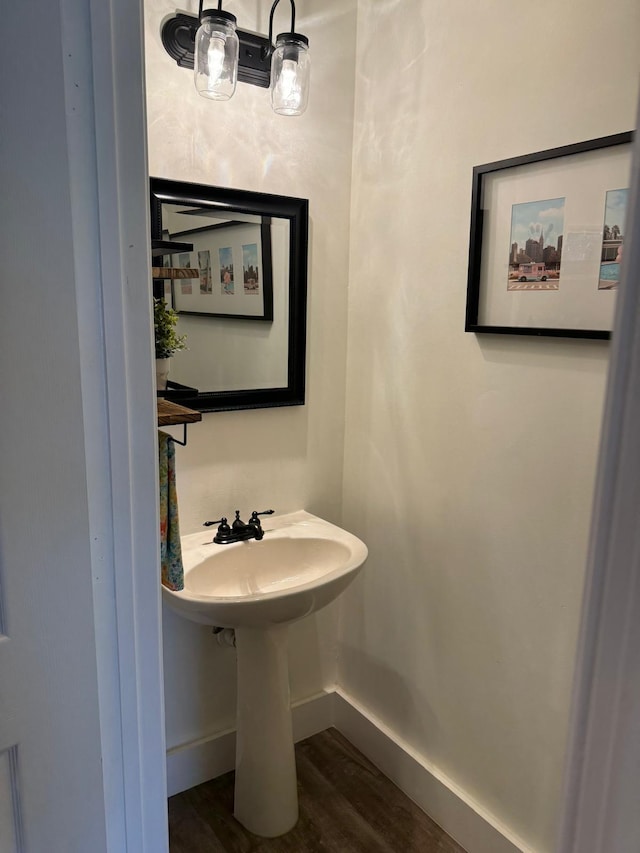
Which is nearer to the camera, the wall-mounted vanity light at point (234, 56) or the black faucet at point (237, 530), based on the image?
the wall-mounted vanity light at point (234, 56)

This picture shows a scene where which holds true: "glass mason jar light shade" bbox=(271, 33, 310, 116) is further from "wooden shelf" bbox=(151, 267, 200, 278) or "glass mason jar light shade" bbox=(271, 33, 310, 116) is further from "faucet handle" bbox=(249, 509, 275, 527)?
"faucet handle" bbox=(249, 509, 275, 527)

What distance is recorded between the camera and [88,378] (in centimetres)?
89

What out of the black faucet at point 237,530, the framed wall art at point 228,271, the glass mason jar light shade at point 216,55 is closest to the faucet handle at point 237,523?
the black faucet at point 237,530

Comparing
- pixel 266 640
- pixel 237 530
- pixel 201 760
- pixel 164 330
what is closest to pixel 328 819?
pixel 201 760

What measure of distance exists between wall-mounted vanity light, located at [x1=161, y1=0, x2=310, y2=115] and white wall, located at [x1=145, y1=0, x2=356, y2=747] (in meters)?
0.03

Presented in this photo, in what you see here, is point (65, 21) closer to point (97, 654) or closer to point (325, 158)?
point (97, 654)

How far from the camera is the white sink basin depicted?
1.50m

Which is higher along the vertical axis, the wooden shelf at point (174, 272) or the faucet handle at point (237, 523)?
the wooden shelf at point (174, 272)

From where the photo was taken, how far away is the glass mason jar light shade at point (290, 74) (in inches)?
62.9

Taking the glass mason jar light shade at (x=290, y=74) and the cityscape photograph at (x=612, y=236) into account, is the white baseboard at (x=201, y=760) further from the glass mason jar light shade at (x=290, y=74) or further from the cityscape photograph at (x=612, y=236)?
the glass mason jar light shade at (x=290, y=74)

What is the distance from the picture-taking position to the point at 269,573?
186 centimetres

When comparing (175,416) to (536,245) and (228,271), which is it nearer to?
(228,271)

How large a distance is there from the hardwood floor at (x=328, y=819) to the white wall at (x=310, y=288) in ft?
0.69

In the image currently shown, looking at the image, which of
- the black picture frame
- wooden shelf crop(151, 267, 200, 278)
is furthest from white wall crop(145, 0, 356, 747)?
the black picture frame
